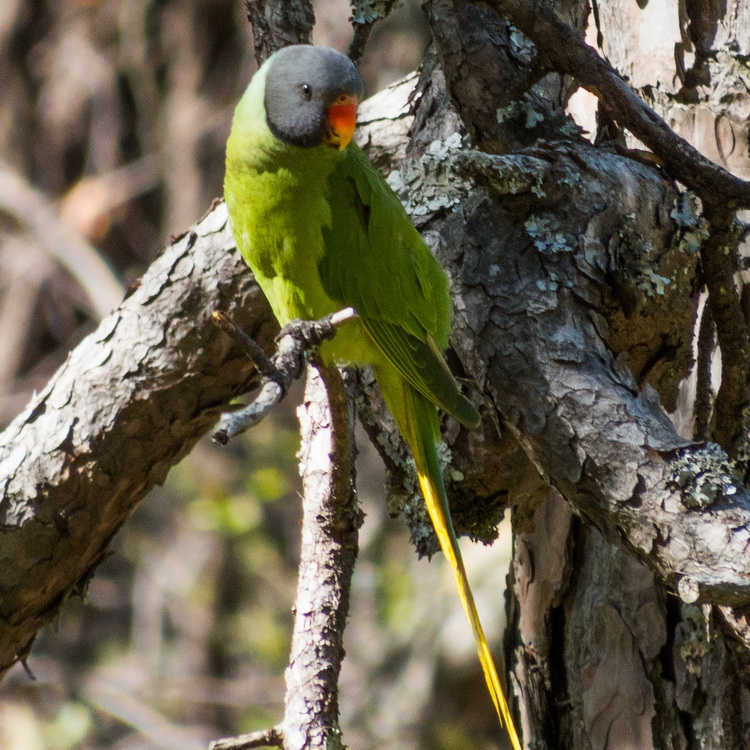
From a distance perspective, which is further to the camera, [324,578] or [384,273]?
[384,273]

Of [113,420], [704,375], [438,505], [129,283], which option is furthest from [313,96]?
[129,283]

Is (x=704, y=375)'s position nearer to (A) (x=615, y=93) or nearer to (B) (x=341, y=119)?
(A) (x=615, y=93)

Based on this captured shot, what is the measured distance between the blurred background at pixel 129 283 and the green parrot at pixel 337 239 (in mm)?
2940

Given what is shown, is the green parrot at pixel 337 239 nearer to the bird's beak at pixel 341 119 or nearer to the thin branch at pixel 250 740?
the bird's beak at pixel 341 119

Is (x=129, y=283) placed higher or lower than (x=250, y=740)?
higher

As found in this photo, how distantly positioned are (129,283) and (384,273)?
3538mm

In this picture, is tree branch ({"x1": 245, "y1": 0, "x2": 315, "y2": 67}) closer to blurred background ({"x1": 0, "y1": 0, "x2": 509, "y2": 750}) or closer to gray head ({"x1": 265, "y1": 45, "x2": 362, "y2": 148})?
gray head ({"x1": 265, "y1": 45, "x2": 362, "y2": 148})

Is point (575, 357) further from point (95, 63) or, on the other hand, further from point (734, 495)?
point (95, 63)

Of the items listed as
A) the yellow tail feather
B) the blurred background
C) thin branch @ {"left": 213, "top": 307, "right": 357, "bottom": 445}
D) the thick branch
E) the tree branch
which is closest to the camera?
thin branch @ {"left": 213, "top": 307, "right": 357, "bottom": 445}

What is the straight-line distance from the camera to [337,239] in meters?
2.02

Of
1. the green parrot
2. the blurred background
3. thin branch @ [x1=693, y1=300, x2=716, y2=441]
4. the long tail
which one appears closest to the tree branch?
the green parrot

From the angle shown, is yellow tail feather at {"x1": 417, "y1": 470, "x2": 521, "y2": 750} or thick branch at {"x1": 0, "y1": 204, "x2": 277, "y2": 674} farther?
thick branch at {"x1": 0, "y1": 204, "x2": 277, "y2": 674}

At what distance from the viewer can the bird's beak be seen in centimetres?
189

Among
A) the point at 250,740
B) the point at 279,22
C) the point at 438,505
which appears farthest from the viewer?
the point at 279,22
